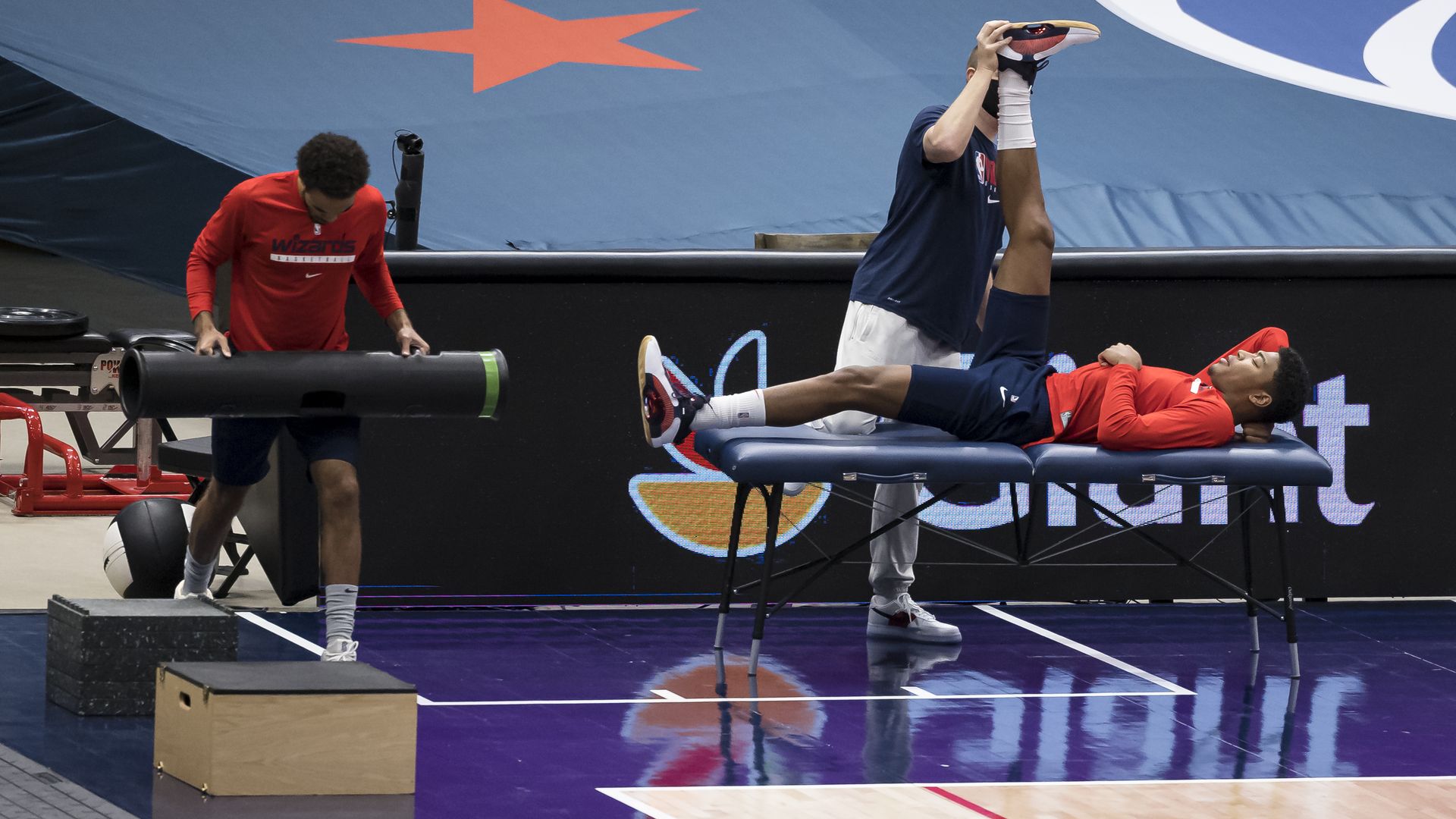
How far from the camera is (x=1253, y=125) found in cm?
1316

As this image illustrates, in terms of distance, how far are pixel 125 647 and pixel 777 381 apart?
281 cm

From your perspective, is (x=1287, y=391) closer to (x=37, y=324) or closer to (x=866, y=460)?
(x=866, y=460)

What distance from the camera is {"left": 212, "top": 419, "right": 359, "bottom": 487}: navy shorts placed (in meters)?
5.94

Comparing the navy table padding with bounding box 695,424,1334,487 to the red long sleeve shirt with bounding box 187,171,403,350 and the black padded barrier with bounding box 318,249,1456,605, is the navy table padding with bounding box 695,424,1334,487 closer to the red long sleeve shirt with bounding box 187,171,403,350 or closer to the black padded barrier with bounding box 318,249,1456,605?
the black padded barrier with bounding box 318,249,1456,605

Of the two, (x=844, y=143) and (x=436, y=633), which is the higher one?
(x=844, y=143)

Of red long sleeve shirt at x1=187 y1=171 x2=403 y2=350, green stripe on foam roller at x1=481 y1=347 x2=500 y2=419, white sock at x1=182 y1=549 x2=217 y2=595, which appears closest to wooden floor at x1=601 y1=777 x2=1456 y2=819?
green stripe on foam roller at x1=481 y1=347 x2=500 y2=419

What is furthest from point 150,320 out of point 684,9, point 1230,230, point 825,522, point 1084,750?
point 1084,750

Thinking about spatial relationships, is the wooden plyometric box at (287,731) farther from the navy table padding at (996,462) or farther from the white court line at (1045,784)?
the navy table padding at (996,462)

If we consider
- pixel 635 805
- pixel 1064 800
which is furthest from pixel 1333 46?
pixel 635 805

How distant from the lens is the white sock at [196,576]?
20.7 feet

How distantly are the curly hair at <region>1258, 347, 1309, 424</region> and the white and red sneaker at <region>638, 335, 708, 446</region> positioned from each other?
1.96 metres

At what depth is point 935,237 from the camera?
21.4 feet

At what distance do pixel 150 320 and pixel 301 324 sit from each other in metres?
9.97

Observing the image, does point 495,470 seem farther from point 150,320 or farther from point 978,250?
point 150,320
